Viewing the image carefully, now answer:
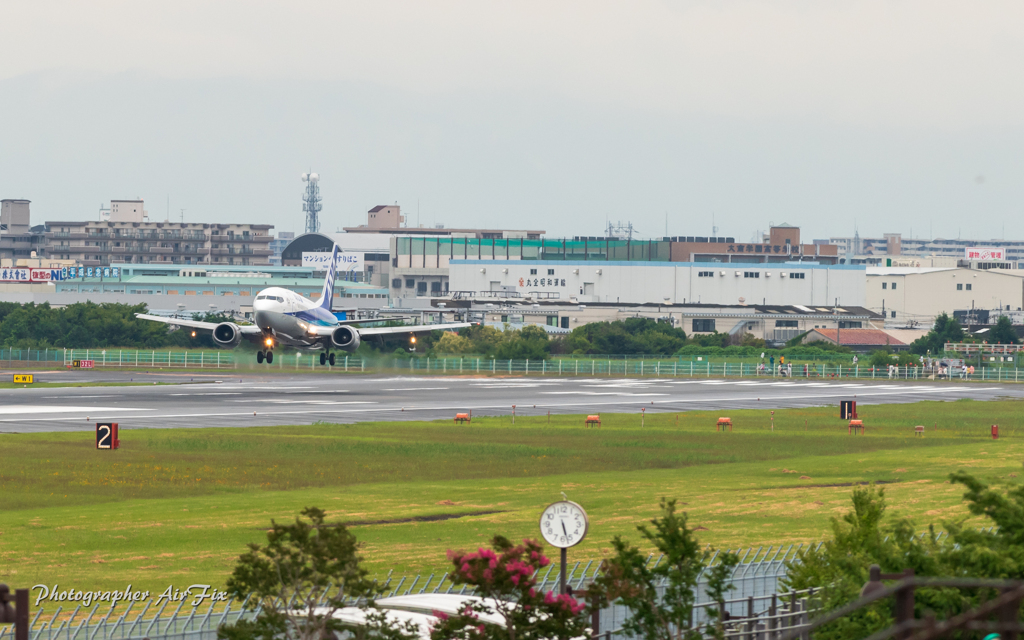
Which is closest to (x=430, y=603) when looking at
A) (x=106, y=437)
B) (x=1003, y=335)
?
(x=106, y=437)

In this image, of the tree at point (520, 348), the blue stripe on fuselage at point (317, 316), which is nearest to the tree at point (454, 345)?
the tree at point (520, 348)

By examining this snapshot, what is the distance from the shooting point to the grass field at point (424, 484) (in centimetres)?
3875

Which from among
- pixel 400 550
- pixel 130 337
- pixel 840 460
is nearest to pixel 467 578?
pixel 400 550

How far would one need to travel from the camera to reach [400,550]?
3844 centimetres

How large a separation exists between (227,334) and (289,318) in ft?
17.8

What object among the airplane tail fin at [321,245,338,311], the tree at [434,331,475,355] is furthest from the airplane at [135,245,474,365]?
the tree at [434,331,475,355]

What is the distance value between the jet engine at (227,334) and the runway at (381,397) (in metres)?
4.90

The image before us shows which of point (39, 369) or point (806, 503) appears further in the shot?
point (39, 369)

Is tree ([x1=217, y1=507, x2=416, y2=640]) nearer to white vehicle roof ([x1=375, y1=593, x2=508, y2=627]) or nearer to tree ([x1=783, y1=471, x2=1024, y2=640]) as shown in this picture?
white vehicle roof ([x1=375, y1=593, x2=508, y2=627])

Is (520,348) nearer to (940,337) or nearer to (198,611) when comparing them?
(940,337)

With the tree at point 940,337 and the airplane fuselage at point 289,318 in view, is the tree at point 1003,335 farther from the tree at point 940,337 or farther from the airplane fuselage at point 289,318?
the airplane fuselage at point 289,318

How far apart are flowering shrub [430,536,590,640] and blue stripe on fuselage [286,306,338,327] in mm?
86835

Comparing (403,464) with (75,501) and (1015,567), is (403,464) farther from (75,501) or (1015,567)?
(1015,567)

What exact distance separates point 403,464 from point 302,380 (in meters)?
76.2
